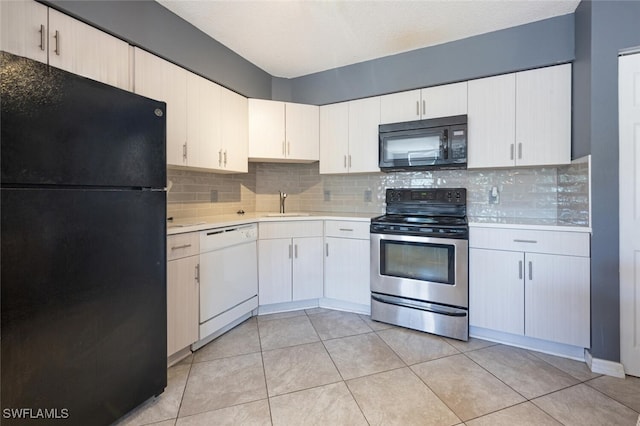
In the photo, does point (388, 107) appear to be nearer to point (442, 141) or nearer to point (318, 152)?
point (442, 141)

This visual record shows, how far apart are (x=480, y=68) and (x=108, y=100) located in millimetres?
2654

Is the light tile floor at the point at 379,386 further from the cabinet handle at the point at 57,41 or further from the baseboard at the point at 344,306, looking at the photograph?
the cabinet handle at the point at 57,41

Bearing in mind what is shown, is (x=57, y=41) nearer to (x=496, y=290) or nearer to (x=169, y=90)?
(x=169, y=90)

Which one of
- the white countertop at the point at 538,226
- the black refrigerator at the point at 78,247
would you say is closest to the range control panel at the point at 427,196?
the white countertop at the point at 538,226

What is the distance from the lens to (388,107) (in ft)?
9.32

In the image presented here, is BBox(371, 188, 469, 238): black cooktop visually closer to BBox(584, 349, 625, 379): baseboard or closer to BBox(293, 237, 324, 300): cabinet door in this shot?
BBox(293, 237, 324, 300): cabinet door

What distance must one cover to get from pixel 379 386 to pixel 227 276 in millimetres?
1403

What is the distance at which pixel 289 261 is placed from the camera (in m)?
2.87

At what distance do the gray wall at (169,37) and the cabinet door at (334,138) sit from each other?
778 millimetres

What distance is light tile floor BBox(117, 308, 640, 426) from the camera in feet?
4.92

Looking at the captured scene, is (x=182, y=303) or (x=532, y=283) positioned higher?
(x=532, y=283)

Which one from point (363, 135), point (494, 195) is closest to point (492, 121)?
point (494, 195)

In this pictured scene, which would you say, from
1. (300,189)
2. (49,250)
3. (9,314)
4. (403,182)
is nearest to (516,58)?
(403,182)

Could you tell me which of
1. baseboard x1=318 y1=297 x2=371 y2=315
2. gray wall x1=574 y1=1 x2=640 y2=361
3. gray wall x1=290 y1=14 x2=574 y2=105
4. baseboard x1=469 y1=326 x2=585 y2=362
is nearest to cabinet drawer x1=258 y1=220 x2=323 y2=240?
baseboard x1=318 y1=297 x2=371 y2=315
